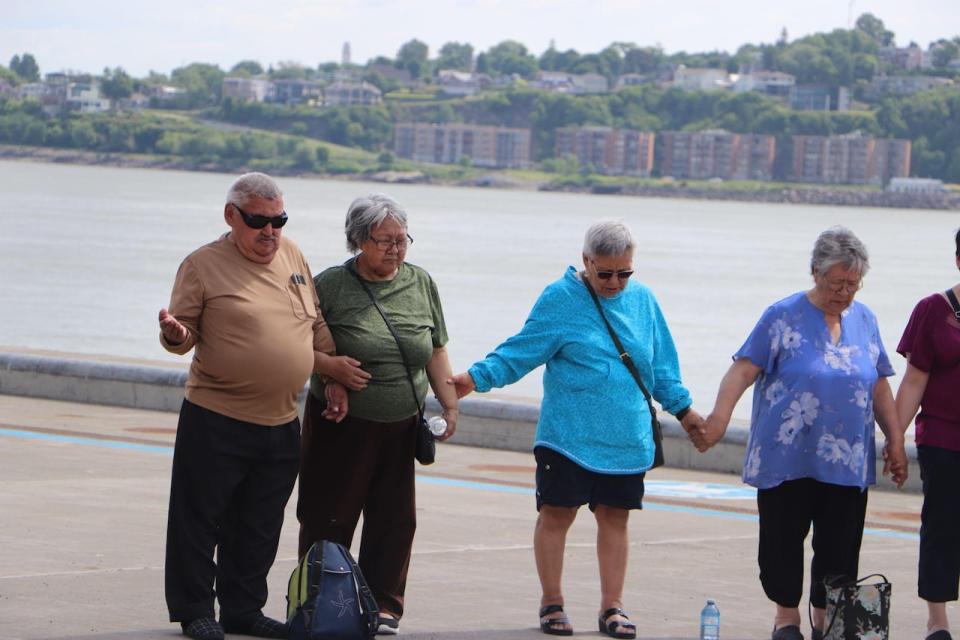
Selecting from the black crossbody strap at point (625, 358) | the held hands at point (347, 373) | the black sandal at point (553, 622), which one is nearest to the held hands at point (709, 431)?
the black crossbody strap at point (625, 358)

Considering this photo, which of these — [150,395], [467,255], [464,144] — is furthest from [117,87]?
[150,395]

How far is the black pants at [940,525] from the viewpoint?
261 inches

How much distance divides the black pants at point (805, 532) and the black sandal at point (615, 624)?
1.63ft

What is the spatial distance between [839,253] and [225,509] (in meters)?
2.22

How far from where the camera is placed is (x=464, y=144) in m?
195

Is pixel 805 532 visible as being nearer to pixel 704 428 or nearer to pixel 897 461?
pixel 897 461

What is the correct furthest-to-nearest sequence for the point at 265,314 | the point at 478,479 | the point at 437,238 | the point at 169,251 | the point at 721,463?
the point at 437,238 → the point at 169,251 → the point at 721,463 → the point at 478,479 → the point at 265,314

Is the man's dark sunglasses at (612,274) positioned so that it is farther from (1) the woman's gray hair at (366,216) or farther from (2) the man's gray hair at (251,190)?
(2) the man's gray hair at (251,190)

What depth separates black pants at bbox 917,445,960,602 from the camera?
664cm

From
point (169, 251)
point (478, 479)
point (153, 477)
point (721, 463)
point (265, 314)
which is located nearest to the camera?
point (265, 314)

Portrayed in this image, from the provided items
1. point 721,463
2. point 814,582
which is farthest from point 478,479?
point 814,582

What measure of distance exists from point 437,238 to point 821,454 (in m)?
89.1

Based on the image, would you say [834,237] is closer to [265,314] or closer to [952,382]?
[952,382]

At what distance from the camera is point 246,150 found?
162 metres
